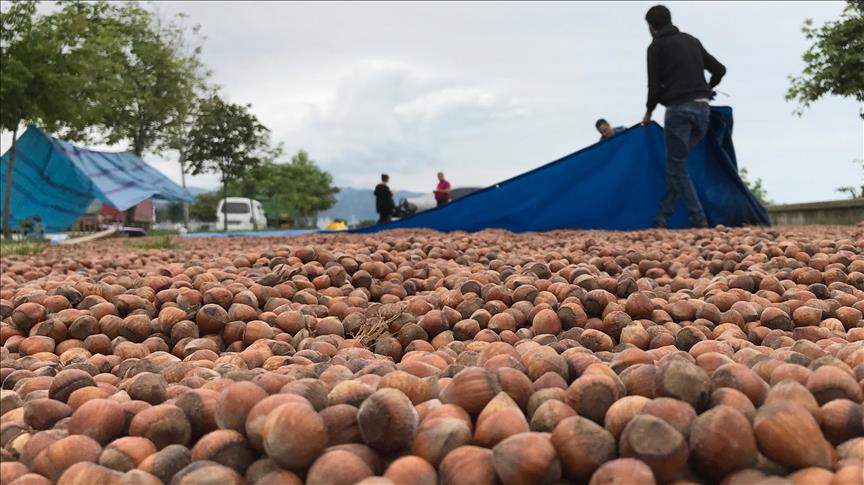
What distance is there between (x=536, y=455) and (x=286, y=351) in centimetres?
129

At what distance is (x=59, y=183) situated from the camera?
1809cm

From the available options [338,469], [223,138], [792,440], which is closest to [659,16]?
[792,440]

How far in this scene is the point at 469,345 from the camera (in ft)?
6.82

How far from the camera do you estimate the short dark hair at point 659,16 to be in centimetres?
666

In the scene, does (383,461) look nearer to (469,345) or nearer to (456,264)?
(469,345)

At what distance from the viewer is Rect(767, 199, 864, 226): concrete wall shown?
10094 millimetres

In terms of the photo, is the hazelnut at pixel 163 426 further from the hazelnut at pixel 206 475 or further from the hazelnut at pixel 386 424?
the hazelnut at pixel 386 424

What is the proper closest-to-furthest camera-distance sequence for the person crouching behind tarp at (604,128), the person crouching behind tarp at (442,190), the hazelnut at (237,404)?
the hazelnut at (237,404) → the person crouching behind tarp at (604,128) → the person crouching behind tarp at (442,190)

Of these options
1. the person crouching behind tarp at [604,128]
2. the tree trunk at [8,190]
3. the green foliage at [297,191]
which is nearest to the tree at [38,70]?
the tree trunk at [8,190]

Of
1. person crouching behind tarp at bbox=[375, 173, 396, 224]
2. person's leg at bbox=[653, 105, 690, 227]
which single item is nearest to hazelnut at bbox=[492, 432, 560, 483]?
person's leg at bbox=[653, 105, 690, 227]

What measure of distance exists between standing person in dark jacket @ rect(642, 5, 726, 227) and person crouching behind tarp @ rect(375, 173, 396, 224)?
702 centimetres

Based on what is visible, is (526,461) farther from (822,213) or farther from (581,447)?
(822,213)

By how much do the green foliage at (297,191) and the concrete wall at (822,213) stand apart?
151 feet

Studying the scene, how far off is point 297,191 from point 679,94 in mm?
55076
